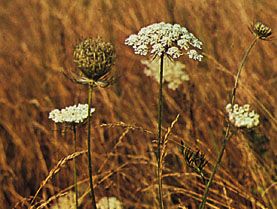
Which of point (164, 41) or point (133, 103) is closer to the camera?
point (164, 41)

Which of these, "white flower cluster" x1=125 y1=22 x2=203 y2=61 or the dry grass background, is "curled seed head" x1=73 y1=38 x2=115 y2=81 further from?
the dry grass background

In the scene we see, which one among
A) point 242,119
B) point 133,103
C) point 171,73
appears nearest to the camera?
point 242,119

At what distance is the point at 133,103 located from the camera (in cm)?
289

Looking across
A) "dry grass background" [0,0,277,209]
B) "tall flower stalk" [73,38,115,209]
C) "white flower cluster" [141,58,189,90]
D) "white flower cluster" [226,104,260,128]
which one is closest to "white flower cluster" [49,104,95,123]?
"tall flower stalk" [73,38,115,209]

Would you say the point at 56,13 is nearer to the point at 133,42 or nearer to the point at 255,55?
the point at 255,55

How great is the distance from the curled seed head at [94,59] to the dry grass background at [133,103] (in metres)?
0.76

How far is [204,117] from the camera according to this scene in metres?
2.65

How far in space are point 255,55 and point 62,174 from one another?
121 cm

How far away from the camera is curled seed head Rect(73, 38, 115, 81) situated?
1299 mm

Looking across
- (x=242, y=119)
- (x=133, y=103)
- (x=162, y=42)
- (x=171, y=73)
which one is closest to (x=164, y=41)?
(x=162, y=42)

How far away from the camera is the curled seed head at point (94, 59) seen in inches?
51.1

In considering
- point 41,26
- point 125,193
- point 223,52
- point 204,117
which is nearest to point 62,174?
point 125,193

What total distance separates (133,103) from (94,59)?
159cm

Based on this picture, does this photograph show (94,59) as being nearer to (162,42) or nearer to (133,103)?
(162,42)
